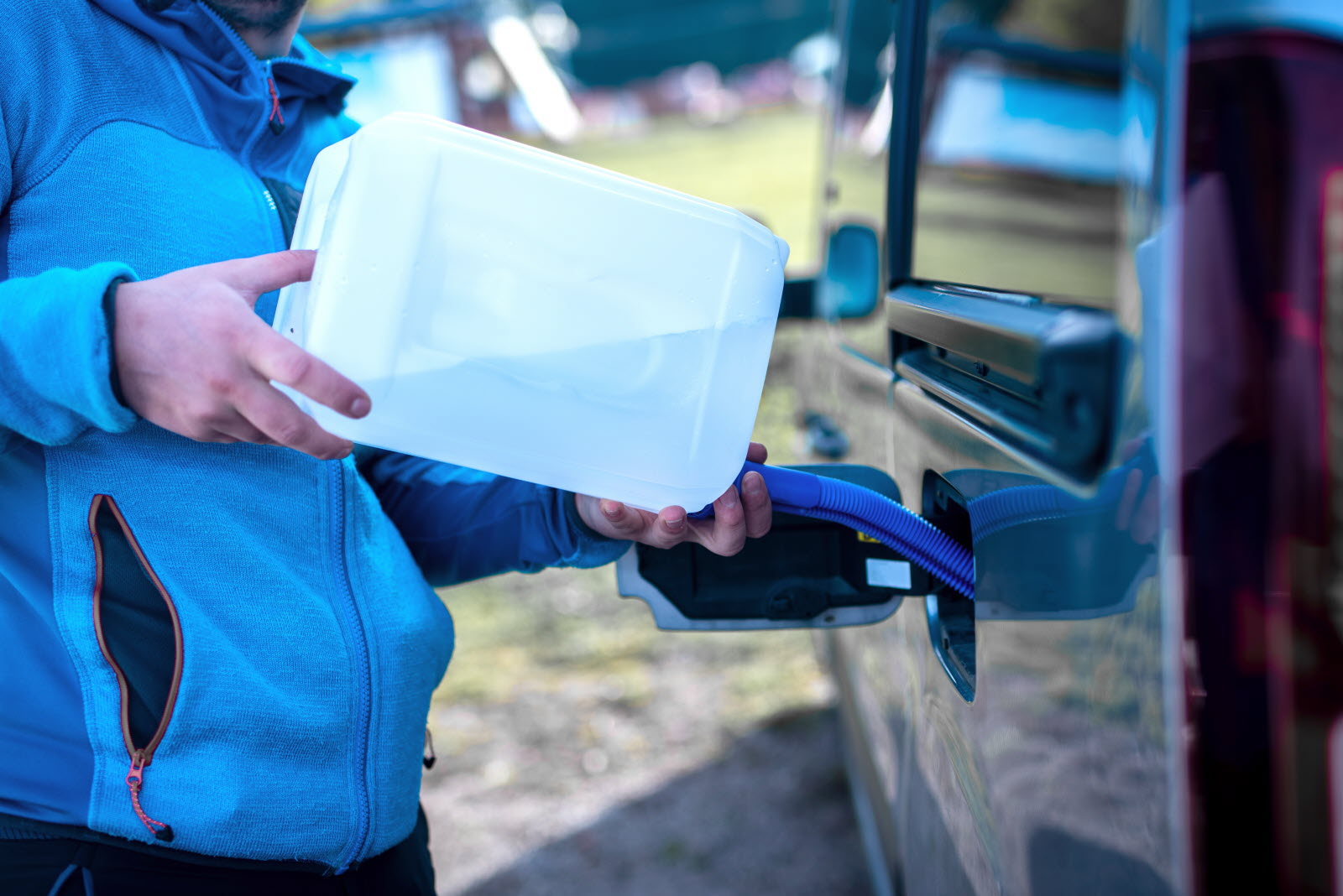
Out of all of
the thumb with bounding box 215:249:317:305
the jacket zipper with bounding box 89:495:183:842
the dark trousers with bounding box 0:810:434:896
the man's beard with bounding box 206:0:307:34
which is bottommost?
the dark trousers with bounding box 0:810:434:896

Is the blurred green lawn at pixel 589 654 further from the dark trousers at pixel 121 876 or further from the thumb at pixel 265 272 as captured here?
the thumb at pixel 265 272

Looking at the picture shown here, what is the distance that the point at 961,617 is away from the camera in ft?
4.20

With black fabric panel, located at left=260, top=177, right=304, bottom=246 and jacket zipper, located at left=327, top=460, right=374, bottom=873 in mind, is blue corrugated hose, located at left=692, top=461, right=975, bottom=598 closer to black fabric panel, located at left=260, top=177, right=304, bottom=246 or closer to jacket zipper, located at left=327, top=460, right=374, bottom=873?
jacket zipper, located at left=327, top=460, right=374, bottom=873

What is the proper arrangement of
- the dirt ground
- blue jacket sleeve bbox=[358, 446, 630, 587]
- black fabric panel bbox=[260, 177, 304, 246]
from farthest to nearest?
1. the dirt ground
2. blue jacket sleeve bbox=[358, 446, 630, 587]
3. black fabric panel bbox=[260, 177, 304, 246]

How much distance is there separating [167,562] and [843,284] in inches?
66.8

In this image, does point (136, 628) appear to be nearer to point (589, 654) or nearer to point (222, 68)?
point (222, 68)

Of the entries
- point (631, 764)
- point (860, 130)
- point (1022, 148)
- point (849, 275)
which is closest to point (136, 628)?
point (849, 275)

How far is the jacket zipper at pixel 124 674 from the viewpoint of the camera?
101 cm

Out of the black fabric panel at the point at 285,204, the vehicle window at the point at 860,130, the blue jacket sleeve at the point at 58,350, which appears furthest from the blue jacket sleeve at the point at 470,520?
the vehicle window at the point at 860,130

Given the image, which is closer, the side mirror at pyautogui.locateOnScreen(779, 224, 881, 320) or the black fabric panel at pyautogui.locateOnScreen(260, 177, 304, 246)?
the black fabric panel at pyautogui.locateOnScreen(260, 177, 304, 246)

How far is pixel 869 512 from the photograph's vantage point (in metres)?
1.21

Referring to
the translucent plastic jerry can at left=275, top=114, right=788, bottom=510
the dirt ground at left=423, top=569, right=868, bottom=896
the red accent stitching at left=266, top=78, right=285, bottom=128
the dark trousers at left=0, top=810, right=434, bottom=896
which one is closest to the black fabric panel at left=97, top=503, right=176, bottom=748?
the dark trousers at left=0, top=810, right=434, bottom=896

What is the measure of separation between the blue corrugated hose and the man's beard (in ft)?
2.53

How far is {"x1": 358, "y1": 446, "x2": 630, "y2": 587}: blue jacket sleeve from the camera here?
4.50 feet
